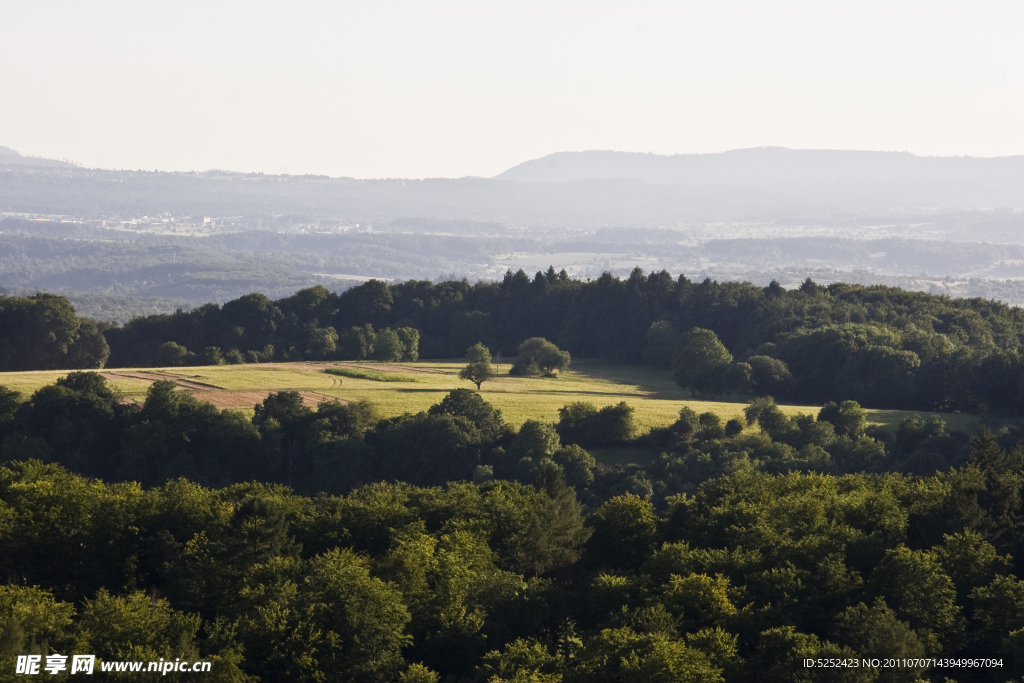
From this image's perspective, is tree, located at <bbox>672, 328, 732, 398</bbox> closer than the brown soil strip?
No

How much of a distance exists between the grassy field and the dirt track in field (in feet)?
0.26

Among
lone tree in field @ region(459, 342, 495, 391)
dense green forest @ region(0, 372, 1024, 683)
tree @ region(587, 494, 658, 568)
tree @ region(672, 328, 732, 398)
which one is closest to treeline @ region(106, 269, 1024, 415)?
tree @ region(672, 328, 732, 398)

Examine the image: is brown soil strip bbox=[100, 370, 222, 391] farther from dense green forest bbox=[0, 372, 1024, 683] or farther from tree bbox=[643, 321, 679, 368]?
tree bbox=[643, 321, 679, 368]

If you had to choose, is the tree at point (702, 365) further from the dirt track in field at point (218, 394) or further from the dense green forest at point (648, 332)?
the dirt track in field at point (218, 394)

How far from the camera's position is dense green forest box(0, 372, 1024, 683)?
3462 centimetres

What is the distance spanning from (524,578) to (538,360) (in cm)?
6606

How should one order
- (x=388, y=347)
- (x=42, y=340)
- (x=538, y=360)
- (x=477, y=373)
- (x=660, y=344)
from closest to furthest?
1. (x=477, y=373)
2. (x=538, y=360)
3. (x=42, y=340)
4. (x=388, y=347)
5. (x=660, y=344)

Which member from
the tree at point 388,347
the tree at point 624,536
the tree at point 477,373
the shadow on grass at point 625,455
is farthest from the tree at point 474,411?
the tree at point 388,347

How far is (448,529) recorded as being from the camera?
47625 millimetres

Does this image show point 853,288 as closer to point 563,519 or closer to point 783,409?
point 783,409

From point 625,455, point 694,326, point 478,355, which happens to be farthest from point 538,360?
point 625,455

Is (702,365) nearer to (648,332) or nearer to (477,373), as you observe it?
(477,373)

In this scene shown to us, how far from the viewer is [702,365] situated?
10144 cm

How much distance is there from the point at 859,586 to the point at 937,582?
2.99 metres
